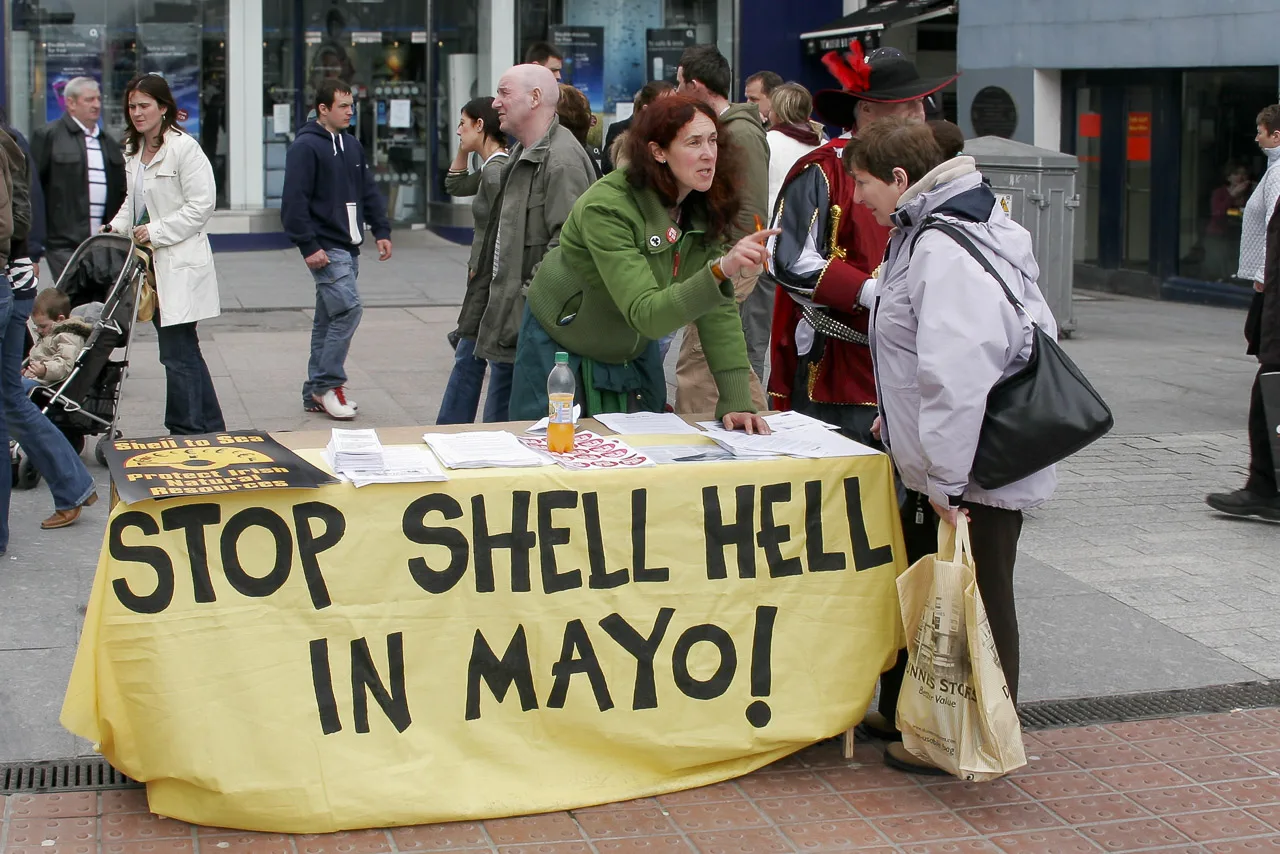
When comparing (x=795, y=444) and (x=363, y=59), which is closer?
(x=795, y=444)

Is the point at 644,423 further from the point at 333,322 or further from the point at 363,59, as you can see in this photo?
the point at 363,59

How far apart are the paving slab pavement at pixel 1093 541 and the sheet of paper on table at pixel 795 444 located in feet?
3.80

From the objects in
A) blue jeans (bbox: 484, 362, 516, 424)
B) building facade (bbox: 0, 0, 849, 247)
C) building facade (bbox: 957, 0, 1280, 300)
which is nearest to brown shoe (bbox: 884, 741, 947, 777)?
blue jeans (bbox: 484, 362, 516, 424)

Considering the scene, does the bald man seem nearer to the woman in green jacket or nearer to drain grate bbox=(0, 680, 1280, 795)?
the woman in green jacket

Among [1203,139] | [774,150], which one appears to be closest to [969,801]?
[774,150]

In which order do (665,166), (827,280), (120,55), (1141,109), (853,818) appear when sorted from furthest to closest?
(120,55) < (1141,109) < (827,280) < (665,166) < (853,818)

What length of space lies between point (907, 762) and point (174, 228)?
498 centimetres

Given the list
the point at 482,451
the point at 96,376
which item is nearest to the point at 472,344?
the point at 96,376

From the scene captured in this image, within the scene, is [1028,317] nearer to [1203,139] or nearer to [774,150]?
[774,150]

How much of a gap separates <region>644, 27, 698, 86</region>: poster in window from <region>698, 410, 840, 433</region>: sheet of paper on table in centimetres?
1512

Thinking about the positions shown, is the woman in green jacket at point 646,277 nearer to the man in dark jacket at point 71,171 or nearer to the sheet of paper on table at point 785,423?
the sheet of paper on table at point 785,423

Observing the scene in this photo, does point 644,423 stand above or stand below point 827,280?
below

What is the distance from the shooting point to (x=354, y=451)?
4449 millimetres

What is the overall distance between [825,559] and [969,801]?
781mm
